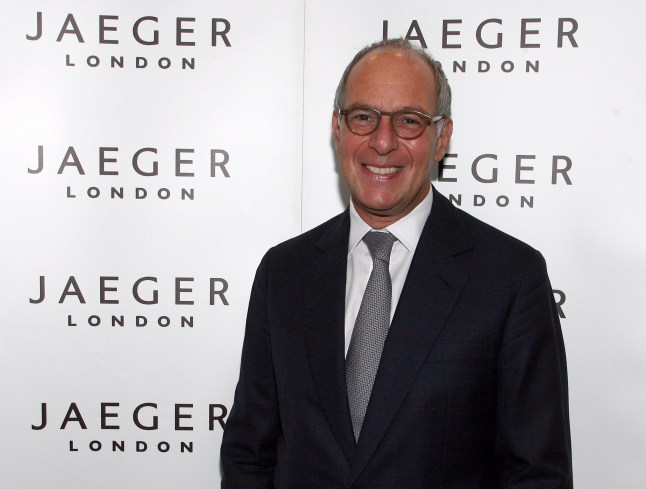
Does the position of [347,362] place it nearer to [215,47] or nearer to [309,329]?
[309,329]

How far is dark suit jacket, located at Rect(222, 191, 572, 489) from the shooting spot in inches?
44.3

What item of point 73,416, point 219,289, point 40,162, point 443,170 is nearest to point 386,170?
point 443,170

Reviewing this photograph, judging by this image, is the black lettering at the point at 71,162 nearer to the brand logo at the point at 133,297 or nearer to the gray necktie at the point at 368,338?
the brand logo at the point at 133,297

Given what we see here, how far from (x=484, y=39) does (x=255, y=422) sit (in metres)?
1.10

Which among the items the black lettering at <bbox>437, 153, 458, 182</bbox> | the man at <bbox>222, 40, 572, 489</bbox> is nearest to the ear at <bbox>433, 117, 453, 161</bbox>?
the man at <bbox>222, 40, 572, 489</bbox>

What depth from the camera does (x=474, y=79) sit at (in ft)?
5.42

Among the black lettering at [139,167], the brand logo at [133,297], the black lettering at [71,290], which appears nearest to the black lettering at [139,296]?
the brand logo at [133,297]

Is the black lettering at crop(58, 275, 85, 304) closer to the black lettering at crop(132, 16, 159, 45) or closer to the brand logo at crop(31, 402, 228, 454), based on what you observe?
the brand logo at crop(31, 402, 228, 454)

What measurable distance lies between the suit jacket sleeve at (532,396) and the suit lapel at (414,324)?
12 centimetres

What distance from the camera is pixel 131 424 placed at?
175 cm

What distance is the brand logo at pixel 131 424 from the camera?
68.5 inches

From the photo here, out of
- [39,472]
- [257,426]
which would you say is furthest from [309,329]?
[39,472]

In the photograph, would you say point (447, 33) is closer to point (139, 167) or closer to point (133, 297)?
point (139, 167)

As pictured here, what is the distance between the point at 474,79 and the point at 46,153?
1.15 m
